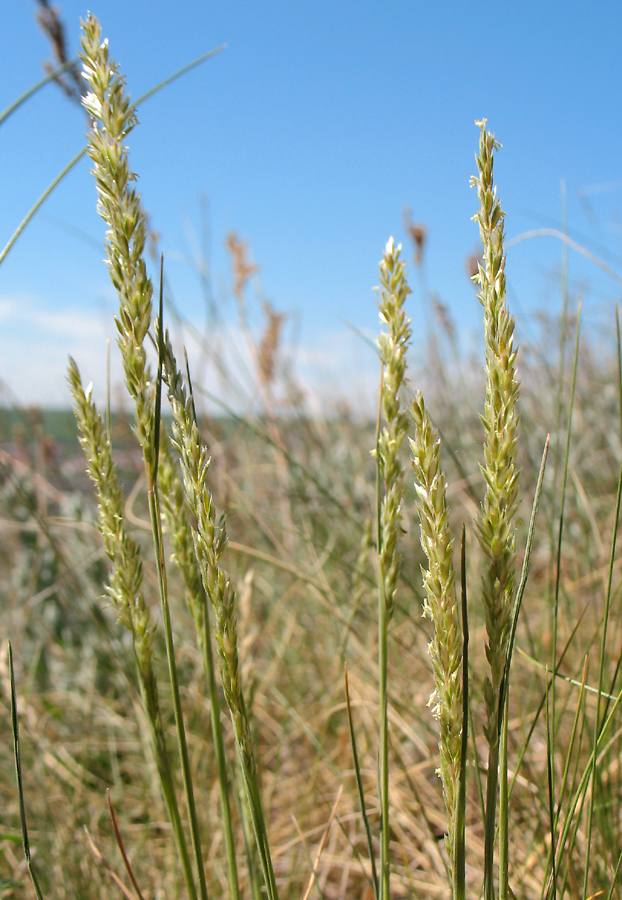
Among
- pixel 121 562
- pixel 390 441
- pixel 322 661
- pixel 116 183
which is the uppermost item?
pixel 116 183

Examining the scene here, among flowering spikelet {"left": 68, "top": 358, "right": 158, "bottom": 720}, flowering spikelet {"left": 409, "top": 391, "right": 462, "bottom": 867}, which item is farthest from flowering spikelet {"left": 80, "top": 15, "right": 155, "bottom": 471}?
flowering spikelet {"left": 409, "top": 391, "right": 462, "bottom": 867}

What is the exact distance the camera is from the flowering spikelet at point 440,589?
569 millimetres

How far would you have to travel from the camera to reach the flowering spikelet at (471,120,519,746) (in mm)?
563

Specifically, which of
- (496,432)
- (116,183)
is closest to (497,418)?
(496,432)

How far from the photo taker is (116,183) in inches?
23.0

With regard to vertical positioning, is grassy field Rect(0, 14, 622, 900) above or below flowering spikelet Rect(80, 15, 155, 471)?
below

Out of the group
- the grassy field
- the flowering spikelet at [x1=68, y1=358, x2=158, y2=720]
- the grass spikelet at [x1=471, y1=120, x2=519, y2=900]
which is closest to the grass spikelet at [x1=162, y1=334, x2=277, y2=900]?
the grassy field

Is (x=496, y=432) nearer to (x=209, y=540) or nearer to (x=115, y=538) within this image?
(x=209, y=540)

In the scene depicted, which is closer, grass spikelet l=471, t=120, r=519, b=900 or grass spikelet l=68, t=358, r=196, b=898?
grass spikelet l=471, t=120, r=519, b=900

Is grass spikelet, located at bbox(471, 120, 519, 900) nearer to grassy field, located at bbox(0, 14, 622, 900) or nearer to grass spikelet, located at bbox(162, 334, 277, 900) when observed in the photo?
A: grassy field, located at bbox(0, 14, 622, 900)

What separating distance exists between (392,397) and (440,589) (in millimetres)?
178

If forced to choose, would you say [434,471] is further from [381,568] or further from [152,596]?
[152,596]

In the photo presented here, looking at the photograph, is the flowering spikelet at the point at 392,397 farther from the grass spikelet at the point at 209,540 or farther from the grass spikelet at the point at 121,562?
the grass spikelet at the point at 121,562

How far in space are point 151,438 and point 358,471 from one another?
2452 mm
